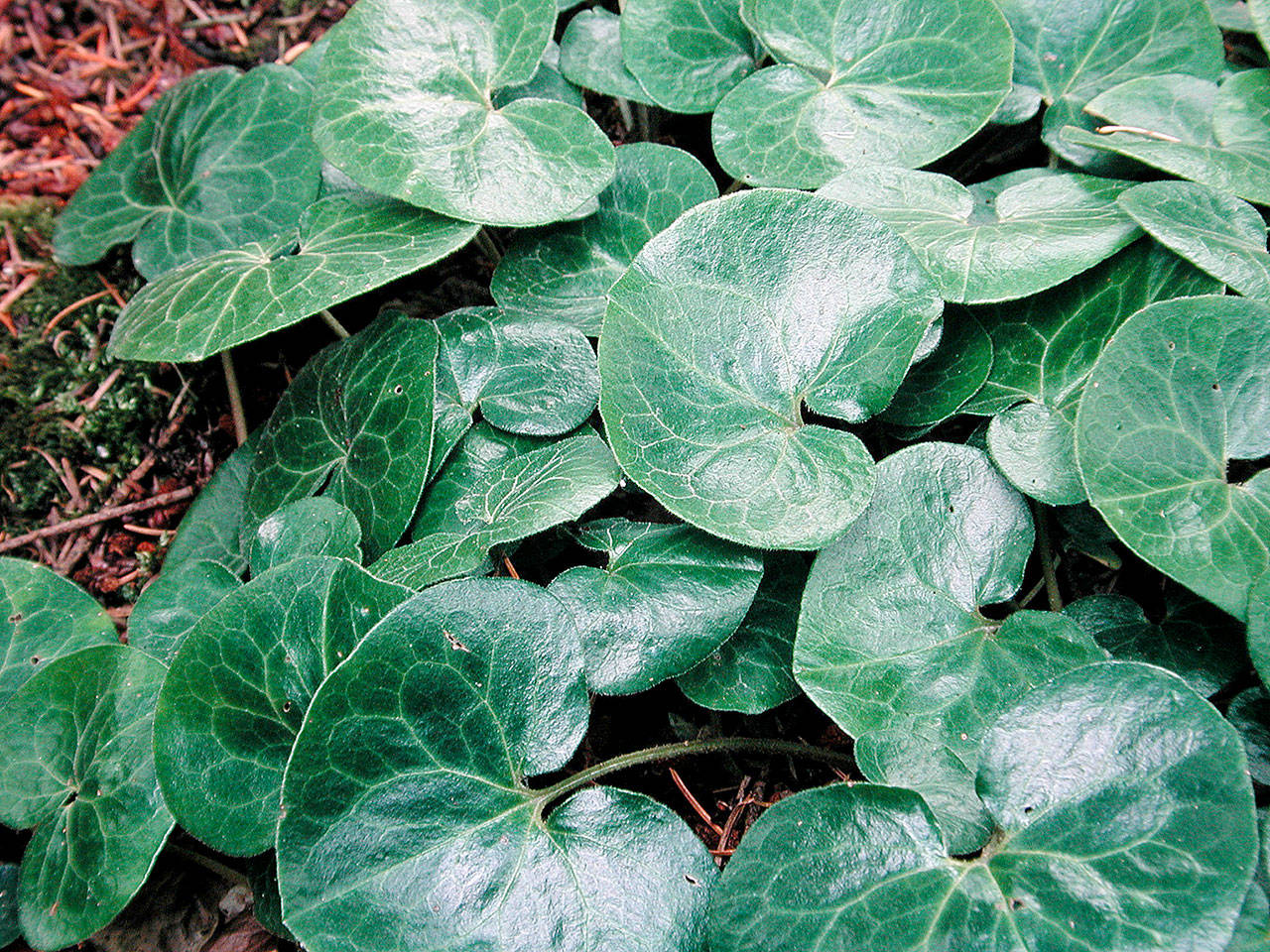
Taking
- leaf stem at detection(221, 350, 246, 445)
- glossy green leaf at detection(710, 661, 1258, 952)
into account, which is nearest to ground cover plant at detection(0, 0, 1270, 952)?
glossy green leaf at detection(710, 661, 1258, 952)

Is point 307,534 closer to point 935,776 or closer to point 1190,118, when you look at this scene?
point 935,776

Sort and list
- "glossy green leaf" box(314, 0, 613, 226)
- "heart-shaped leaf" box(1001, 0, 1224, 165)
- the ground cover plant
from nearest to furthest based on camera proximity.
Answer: the ground cover plant
"glossy green leaf" box(314, 0, 613, 226)
"heart-shaped leaf" box(1001, 0, 1224, 165)

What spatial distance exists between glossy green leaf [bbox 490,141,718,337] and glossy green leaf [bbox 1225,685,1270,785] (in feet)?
4.47

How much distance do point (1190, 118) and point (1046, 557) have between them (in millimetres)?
1013

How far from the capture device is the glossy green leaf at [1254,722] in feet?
3.93

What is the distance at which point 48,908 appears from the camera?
134cm

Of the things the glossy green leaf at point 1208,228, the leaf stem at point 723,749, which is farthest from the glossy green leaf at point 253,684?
the glossy green leaf at point 1208,228

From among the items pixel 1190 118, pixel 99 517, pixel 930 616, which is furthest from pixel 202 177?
pixel 1190 118

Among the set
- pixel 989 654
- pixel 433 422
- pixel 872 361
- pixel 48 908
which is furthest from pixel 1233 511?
pixel 48 908

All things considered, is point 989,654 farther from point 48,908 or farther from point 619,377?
point 48,908

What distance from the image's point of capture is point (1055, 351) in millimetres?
1514

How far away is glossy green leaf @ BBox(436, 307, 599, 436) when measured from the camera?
167cm

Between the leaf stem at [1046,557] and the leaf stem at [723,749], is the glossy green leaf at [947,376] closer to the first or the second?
the leaf stem at [1046,557]

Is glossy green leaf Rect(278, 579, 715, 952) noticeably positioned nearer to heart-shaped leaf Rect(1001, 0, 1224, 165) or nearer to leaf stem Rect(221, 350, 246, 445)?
leaf stem Rect(221, 350, 246, 445)
